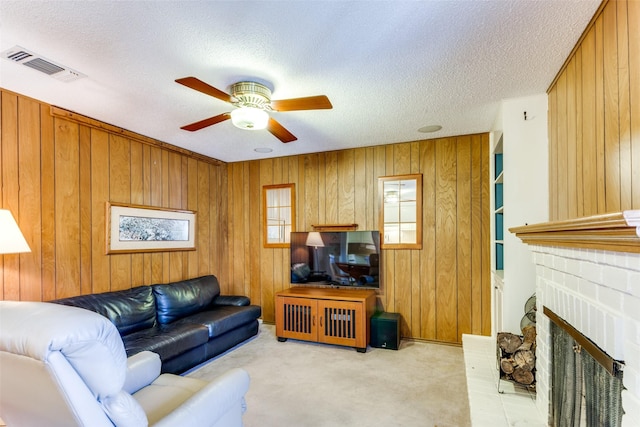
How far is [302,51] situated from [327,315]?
2884mm

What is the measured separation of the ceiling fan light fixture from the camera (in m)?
2.30

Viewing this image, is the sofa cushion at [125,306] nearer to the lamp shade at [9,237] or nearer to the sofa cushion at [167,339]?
the sofa cushion at [167,339]

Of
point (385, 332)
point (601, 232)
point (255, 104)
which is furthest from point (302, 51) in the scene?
point (385, 332)

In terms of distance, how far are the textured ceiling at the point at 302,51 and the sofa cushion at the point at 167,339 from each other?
2.07m

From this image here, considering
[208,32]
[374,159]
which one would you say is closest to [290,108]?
[208,32]

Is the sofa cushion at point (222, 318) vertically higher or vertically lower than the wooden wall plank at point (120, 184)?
lower

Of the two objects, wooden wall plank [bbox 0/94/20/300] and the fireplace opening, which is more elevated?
wooden wall plank [bbox 0/94/20/300]

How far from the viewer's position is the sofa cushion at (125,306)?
9.56ft

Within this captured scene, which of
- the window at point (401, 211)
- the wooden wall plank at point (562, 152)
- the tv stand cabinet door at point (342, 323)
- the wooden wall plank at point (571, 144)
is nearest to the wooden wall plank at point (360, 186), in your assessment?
the window at point (401, 211)

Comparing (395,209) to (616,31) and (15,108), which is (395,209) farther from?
(15,108)

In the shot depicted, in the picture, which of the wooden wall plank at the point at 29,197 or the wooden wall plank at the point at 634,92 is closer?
the wooden wall plank at the point at 634,92

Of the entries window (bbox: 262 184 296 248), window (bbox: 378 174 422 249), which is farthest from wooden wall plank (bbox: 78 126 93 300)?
window (bbox: 378 174 422 249)

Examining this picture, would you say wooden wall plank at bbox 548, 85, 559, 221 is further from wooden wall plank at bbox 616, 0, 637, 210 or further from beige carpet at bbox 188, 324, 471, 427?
beige carpet at bbox 188, 324, 471, 427

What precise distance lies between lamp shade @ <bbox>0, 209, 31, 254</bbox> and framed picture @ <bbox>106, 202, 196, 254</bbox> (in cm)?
111
